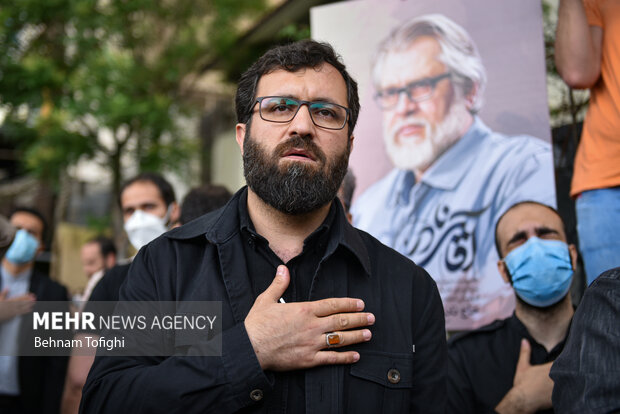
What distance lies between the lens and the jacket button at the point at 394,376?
75.6 inches

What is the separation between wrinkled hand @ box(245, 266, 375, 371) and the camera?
5.88 ft

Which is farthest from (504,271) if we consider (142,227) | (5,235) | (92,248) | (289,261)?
(92,248)

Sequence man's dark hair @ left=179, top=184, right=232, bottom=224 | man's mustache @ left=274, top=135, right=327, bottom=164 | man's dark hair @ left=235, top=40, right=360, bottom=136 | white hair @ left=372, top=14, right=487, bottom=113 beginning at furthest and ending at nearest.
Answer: white hair @ left=372, top=14, right=487, bottom=113
man's dark hair @ left=179, top=184, right=232, bottom=224
man's dark hair @ left=235, top=40, right=360, bottom=136
man's mustache @ left=274, top=135, right=327, bottom=164

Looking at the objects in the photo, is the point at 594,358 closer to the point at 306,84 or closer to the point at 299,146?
the point at 299,146

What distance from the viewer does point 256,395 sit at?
1761 mm

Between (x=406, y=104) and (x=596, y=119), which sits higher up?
(x=406, y=104)

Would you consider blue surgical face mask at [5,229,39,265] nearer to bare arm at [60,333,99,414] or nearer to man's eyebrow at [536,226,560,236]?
bare arm at [60,333,99,414]

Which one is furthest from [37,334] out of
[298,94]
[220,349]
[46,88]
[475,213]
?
[46,88]

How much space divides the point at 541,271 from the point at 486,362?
597mm

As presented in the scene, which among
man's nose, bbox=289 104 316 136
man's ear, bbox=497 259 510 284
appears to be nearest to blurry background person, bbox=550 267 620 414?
man's nose, bbox=289 104 316 136

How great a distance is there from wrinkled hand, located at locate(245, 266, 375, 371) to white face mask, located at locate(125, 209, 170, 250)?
2.43 meters

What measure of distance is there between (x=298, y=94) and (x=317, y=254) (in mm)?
619

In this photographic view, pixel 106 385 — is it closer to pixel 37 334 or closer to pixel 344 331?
pixel 344 331

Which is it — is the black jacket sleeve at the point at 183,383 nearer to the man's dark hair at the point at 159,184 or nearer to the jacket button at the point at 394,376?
the jacket button at the point at 394,376
